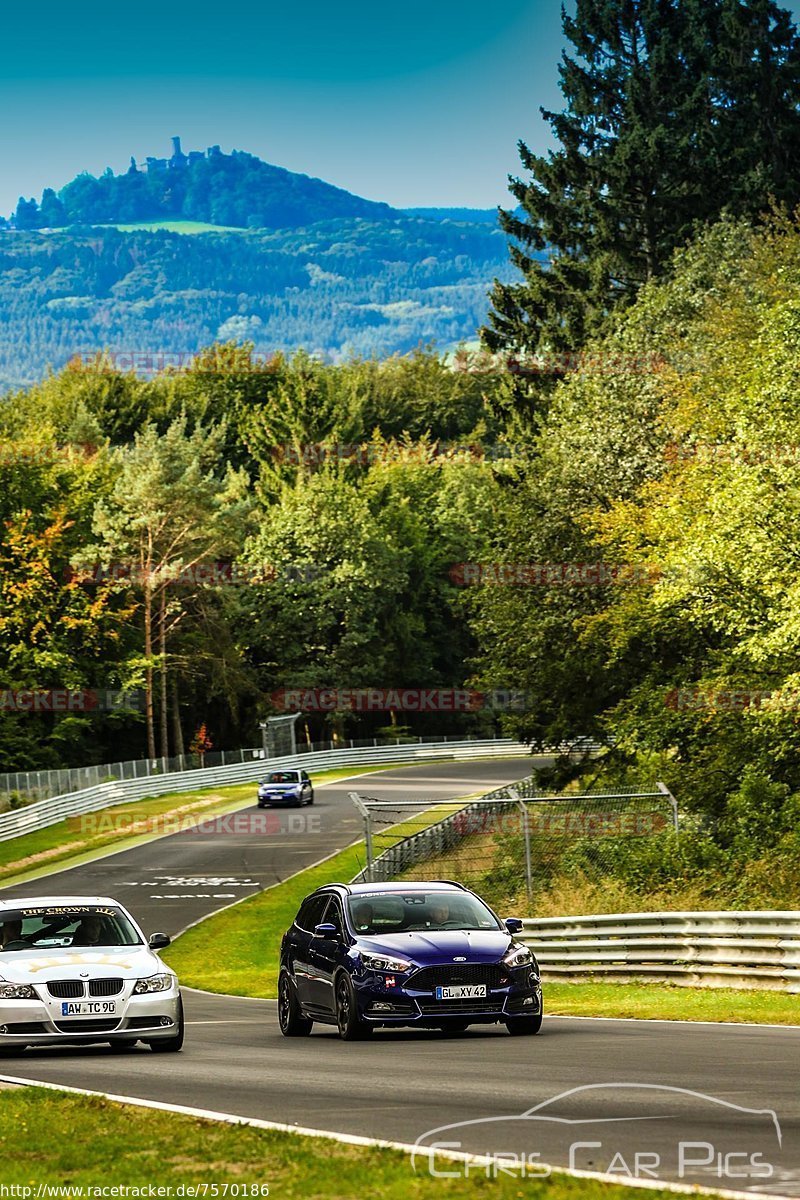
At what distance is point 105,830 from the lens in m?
60.9

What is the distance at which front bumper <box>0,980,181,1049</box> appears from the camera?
Result: 15.1m

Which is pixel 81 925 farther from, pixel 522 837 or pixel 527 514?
pixel 527 514

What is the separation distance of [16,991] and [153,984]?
3.91ft

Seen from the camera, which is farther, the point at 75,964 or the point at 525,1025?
the point at 525,1025

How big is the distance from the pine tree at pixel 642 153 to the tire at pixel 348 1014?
4765 cm

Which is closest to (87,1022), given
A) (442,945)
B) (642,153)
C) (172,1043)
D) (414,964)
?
(172,1043)

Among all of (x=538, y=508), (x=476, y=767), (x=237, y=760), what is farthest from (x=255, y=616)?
(x=538, y=508)

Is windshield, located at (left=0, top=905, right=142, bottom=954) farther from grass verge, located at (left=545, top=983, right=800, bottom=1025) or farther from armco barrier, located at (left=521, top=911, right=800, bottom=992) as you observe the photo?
armco barrier, located at (left=521, top=911, right=800, bottom=992)

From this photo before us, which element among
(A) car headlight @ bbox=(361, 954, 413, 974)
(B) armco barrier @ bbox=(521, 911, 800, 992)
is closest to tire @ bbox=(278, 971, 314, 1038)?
(A) car headlight @ bbox=(361, 954, 413, 974)

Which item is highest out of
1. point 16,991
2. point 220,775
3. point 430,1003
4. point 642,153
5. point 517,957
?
point 642,153

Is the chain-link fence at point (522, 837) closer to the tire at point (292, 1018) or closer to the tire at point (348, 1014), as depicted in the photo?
the tire at point (292, 1018)

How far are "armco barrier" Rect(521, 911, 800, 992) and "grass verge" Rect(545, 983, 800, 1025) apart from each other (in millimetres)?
218

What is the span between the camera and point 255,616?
96.4 m

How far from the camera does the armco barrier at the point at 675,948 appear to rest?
2014 cm
